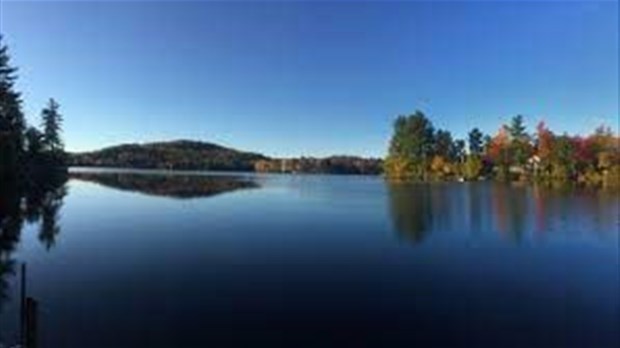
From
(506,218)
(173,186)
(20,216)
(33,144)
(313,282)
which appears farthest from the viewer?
(173,186)

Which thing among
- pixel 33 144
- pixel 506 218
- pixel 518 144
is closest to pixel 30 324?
pixel 506 218

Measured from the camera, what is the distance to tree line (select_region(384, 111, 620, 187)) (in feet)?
365

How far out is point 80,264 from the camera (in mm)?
24875

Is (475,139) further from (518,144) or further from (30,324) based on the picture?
(30,324)

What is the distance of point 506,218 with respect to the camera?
1855 inches

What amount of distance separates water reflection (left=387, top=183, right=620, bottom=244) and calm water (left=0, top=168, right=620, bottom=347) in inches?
11.9

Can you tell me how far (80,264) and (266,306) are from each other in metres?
8.75

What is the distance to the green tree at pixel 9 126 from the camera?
54000 millimetres

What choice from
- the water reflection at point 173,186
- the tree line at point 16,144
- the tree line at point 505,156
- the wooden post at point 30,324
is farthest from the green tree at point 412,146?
the wooden post at point 30,324

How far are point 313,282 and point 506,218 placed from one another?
27349 millimetres

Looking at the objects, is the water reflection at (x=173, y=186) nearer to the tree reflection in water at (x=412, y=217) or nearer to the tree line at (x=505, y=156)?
the tree reflection in water at (x=412, y=217)

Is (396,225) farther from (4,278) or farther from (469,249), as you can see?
(4,278)

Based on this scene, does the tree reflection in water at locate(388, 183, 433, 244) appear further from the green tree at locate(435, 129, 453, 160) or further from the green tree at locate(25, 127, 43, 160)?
the green tree at locate(435, 129, 453, 160)

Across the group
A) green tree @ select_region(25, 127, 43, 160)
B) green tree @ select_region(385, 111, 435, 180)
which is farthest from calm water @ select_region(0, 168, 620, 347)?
green tree @ select_region(385, 111, 435, 180)
